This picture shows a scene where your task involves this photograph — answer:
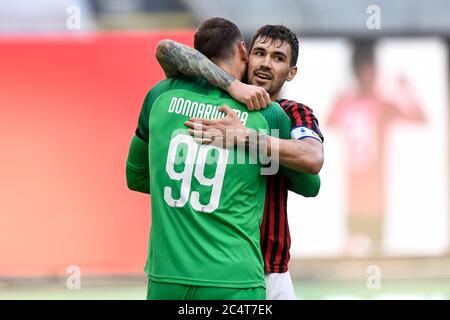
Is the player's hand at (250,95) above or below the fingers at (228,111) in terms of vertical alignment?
above

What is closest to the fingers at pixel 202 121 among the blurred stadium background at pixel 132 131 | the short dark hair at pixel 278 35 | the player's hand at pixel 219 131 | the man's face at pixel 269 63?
the player's hand at pixel 219 131

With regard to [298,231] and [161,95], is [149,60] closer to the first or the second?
[298,231]

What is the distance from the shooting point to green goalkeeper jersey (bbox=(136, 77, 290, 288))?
351 centimetres

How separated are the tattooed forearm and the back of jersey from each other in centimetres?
10

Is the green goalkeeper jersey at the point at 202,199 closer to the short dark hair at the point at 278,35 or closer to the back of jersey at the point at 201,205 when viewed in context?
the back of jersey at the point at 201,205

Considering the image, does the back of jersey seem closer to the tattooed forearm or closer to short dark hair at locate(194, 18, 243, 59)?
the tattooed forearm

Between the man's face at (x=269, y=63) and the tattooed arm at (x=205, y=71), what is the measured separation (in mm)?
360

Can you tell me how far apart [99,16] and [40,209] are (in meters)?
3.03

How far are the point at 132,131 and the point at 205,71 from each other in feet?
25.9

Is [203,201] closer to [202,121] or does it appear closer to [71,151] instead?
[202,121]

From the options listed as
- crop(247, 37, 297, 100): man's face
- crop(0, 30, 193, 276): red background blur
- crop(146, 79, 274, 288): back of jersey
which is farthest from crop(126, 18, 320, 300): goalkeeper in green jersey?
crop(0, 30, 193, 276): red background blur

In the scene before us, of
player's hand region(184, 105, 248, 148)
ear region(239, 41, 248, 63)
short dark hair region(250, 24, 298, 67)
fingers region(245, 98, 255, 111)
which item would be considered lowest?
player's hand region(184, 105, 248, 148)

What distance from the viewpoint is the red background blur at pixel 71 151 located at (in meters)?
11.3

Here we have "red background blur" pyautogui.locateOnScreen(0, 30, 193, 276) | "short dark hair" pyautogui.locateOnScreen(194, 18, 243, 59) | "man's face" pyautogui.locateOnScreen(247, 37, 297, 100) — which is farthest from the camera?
"red background blur" pyautogui.locateOnScreen(0, 30, 193, 276)
